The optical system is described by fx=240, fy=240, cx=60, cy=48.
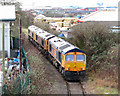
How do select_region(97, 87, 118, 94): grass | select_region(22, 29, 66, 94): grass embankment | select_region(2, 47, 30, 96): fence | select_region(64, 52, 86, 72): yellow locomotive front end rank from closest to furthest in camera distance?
select_region(2, 47, 30, 96): fence < select_region(22, 29, 66, 94): grass embankment < select_region(97, 87, 118, 94): grass < select_region(64, 52, 86, 72): yellow locomotive front end

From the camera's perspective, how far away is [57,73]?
16641 mm

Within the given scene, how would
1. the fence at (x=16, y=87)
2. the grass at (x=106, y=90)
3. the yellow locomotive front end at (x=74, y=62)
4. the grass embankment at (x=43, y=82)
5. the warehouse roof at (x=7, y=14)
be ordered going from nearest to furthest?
the fence at (x=16, y=87), the grass embankment at (x=43, y=82), the grass at (x=106, y=90), the yellow locomotive front end at (x=74, y=62), the warehouse roof at (x=7, y=14)

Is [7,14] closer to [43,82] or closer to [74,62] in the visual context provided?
[74,62]

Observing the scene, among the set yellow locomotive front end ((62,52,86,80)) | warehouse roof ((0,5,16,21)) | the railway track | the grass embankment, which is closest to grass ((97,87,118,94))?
the railway track

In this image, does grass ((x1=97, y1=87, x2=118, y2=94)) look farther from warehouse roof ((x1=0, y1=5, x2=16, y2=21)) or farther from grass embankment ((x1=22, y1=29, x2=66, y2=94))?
warehouse roof ((x1=0, y1=5, x2=16, y2=21))

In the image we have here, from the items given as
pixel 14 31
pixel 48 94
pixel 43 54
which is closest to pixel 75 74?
pixel 48 94

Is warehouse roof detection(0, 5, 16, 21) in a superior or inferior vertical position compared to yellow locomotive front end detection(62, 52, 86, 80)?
superior

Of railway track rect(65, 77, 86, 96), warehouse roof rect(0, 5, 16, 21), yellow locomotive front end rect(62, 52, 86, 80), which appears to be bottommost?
railway track rect(65, 77, 86, 96)

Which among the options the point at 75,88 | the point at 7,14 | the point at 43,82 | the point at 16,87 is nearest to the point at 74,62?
the point at 75,88

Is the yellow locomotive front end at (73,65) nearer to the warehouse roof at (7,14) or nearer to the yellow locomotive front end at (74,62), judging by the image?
the yellow locomotive front end at (74,62)

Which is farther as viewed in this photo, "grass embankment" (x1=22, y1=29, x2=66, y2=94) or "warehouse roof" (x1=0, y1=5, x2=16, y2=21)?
"warehouse roof" (x1=0, y1=5, x2=16, y2=21)

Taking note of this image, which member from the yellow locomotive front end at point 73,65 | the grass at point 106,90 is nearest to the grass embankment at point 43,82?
the yellow locomotive front end at point 73,65

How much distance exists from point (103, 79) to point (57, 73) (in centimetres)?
341

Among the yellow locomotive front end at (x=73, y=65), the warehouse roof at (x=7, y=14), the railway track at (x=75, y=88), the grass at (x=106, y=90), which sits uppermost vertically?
the warehouse roof at (x=7, y=14)
